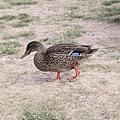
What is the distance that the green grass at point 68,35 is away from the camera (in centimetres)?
868

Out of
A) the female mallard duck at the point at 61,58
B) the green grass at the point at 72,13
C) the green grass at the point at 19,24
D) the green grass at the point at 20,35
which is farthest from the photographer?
the green grass at the point at 72,13

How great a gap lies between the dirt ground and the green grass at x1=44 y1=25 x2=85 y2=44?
14cm

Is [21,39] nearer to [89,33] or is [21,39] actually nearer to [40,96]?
[89,33]

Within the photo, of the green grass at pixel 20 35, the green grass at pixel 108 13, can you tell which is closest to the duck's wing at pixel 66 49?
the green grass at pixel 20 35

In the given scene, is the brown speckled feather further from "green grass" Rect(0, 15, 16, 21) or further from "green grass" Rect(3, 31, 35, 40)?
"green grass" Rect(0, 15, 16, 21)

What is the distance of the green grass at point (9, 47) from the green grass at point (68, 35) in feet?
2.30

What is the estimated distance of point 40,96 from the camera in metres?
5.89

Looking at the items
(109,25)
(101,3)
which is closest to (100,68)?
(109,25)

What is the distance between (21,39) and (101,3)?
4.13m

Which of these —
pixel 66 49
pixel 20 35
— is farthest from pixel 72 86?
pixel 20 35

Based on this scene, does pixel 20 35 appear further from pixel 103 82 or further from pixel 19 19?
pixel 103 82

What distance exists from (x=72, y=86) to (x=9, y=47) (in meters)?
2.59

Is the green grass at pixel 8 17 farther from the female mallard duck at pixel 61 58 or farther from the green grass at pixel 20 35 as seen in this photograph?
the female mallard duck at pixel 61 58

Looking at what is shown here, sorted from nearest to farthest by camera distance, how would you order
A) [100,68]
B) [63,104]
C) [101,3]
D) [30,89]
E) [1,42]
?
[63,104]
[30,89]
[100,68]
[1,42]
[101,3]
